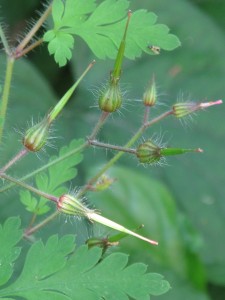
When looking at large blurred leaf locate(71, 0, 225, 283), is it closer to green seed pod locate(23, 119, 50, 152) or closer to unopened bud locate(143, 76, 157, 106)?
unopened bud locate(143, 76, 157, 106)

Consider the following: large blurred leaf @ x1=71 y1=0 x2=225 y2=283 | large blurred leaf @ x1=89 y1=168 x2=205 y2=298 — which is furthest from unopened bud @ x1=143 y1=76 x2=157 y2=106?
large blurred leaf @ x1=71 y1=0 x2=225 y2=283

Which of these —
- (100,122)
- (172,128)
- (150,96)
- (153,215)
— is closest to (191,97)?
(172,128)

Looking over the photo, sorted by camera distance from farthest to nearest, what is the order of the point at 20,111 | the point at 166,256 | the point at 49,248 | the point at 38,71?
the point at 38,71, the point at 20,111, the point at 166,256, the point at 49,248

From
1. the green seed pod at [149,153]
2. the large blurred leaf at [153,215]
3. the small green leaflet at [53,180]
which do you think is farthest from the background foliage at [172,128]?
the green seed pod at [149,153]

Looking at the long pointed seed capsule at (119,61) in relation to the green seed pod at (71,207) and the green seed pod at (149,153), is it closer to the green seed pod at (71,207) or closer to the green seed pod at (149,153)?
the green seed pod at (149,153)

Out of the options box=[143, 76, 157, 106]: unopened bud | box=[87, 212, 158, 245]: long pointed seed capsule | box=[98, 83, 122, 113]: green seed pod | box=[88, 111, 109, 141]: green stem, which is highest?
box=[143, 76, 157, 106]: unopened bud

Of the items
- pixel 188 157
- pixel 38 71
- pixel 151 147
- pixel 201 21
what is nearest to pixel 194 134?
pixel 188 157

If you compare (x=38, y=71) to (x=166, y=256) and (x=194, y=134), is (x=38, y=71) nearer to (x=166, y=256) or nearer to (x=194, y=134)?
(x=194, y=134)

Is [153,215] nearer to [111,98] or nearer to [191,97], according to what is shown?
[191,97]
